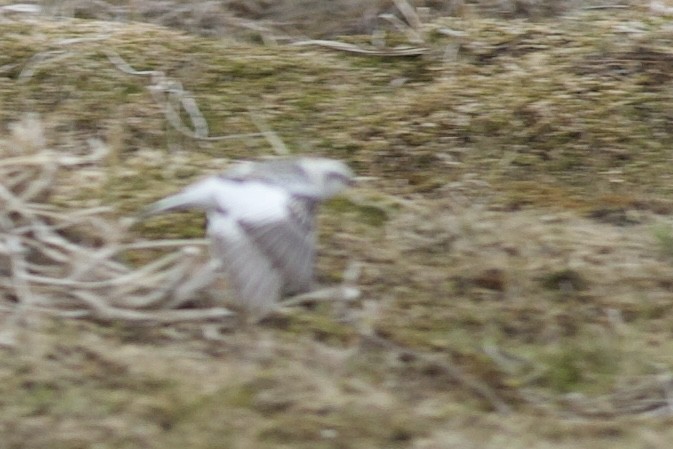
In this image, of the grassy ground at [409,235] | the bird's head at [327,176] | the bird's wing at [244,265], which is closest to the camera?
the grassy ground at [409,235]

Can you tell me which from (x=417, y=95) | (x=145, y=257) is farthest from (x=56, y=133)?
(x=417, y=95)

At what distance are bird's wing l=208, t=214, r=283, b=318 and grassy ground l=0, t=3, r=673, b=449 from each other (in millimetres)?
52

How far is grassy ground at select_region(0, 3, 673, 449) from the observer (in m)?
1.95

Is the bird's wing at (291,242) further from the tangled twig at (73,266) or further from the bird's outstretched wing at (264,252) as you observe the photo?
the tangled twig at (73,266)

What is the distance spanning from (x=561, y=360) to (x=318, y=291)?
45 cm

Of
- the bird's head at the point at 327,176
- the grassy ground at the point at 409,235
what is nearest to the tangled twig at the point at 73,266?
the grassy ground at the point at 409,235

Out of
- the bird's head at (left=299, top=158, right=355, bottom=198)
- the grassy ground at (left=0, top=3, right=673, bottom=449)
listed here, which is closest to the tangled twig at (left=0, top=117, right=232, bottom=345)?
the grassy ground at (left=0, top=3, right=673, bottom=449)

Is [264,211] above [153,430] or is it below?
above

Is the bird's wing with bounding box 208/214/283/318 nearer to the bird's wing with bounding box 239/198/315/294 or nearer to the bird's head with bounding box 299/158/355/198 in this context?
the bird's wing with bounding box 239/198/315/294

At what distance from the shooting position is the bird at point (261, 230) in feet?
7.07

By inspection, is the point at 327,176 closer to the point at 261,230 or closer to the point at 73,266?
the point at 261,230

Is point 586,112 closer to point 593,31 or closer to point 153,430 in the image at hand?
point 593,31

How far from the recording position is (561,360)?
82.4 inches

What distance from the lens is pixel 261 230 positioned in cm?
216
